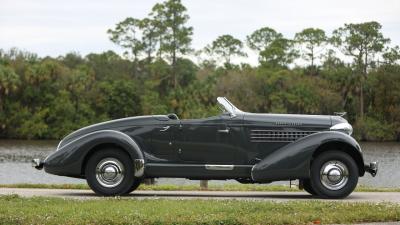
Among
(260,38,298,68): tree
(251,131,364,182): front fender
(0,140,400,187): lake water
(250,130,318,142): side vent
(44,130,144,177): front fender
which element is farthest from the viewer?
(260,38,298,68): tree

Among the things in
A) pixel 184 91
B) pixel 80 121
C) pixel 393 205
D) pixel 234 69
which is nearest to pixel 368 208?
pixel 393 205

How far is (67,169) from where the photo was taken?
1366cm

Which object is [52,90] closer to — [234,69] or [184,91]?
[184,91]

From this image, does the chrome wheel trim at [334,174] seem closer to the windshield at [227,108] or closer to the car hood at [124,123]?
the windshield at [227,108]

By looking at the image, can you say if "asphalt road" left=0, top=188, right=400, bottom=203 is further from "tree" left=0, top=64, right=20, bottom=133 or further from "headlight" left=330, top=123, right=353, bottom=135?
"tree" left=0, top=64, right=20, bottom=133

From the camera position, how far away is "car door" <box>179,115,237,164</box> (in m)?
13.6

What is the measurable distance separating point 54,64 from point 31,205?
71629mm

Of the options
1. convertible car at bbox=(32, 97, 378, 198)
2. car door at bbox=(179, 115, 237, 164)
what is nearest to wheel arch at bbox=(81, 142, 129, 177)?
convertible car at bbox=(32, 97, 378, 198)

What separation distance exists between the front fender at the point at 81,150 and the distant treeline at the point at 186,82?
5770 cm

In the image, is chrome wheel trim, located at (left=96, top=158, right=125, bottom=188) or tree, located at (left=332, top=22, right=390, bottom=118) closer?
chrome wheel trim, located at (left=96, top=158, right=125, bottom=188)

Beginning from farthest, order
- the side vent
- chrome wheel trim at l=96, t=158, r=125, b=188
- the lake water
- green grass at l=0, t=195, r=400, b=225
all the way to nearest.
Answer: the lake water → the side vent → chrome wheel trim at l=96, t=158, r=125, b=188 → green grass at l=0, t=195, r=400, b=225

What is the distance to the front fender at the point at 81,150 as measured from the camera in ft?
44.3

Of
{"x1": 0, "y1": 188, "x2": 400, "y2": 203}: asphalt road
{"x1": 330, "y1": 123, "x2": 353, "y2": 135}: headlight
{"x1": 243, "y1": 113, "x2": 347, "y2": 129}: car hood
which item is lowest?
{"x1": 0, "y1": 188, "x2": 400, "y2": 203}: asphalt road

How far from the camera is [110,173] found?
1364 cm
